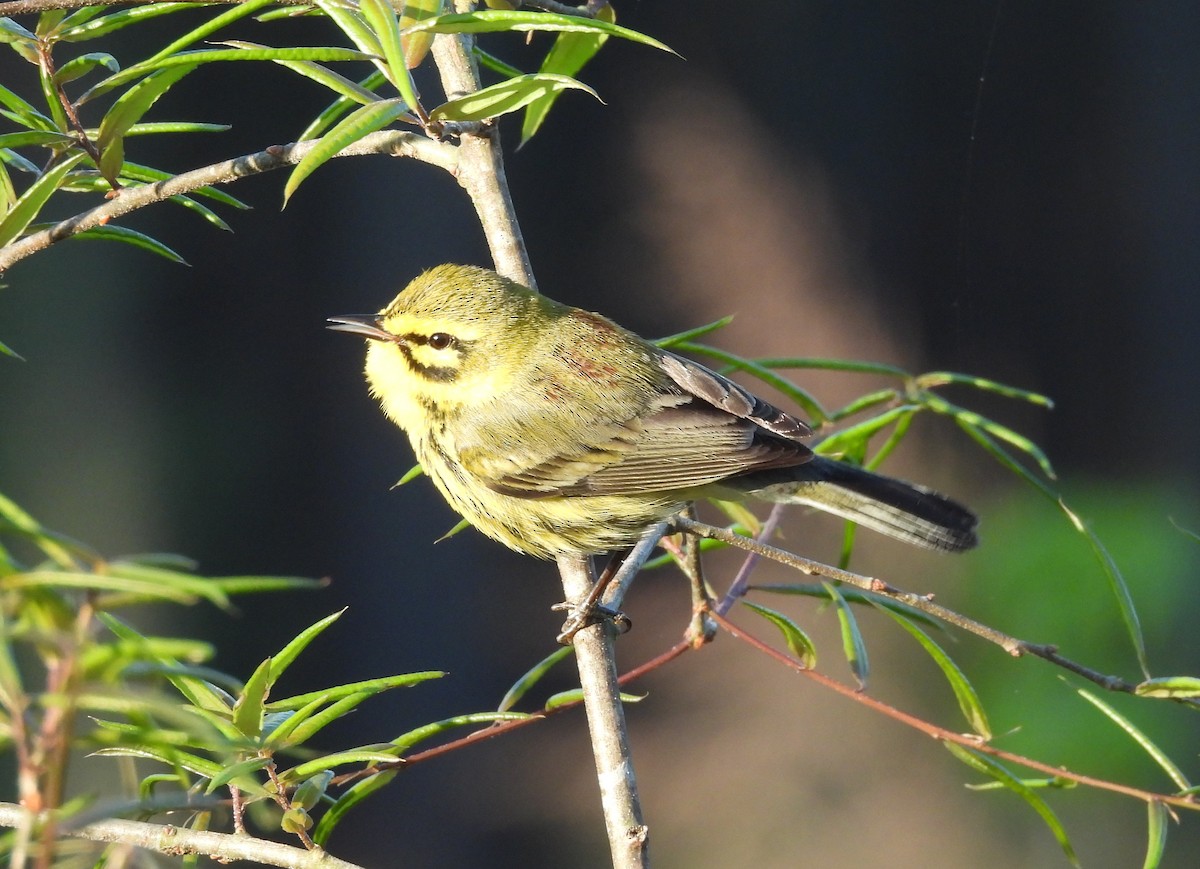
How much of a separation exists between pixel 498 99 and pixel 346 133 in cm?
25

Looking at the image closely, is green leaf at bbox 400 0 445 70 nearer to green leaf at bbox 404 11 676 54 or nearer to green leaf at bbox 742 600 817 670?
green leaf at bbox 404 11 676 54

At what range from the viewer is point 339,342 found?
5.16 m

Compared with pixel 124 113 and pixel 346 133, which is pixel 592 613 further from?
pixel 124 113

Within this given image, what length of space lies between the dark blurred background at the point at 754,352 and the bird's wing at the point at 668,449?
2.55 meters

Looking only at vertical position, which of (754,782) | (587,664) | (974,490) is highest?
(974,490)

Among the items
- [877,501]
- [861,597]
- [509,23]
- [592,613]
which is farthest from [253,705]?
[877,501]

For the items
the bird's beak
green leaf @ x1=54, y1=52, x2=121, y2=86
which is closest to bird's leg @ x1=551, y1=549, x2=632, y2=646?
the bird's beak

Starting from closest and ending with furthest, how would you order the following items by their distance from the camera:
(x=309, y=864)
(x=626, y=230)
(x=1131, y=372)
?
(x=309, y=864) → (x=626, y=230) → (x=1131, y=372)

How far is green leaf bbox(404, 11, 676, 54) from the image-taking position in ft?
4.33

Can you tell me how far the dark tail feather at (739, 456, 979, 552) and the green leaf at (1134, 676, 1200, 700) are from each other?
873mm

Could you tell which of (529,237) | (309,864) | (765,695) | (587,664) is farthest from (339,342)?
(309,864)

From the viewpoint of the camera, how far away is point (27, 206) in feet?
4.59

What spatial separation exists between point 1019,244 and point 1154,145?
912mm

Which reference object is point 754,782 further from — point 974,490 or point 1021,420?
point 1021,420
